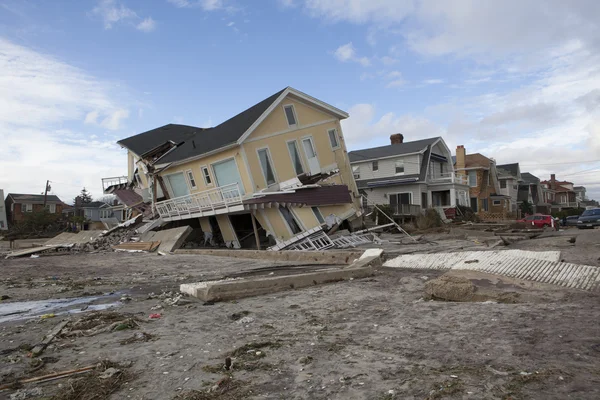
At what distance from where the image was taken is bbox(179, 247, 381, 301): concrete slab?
816 cm

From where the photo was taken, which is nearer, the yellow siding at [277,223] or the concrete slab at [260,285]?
the concrete slab at [260,285]

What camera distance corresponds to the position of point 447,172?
39219mm

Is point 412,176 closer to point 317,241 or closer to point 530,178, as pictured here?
point 317,241

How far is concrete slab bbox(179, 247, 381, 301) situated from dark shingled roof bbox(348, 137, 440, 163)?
2820cm

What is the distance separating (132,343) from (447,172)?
37.2m

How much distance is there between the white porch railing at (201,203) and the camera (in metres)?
21.6

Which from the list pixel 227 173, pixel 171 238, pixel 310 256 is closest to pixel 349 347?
pixel 310 256

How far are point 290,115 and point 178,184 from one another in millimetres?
8104

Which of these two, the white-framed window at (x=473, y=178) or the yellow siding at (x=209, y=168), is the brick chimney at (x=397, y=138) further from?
the yellow siding at (x=209, y=168)

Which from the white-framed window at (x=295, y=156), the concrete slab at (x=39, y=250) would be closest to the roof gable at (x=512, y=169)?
the white-framed window at (x=295, y=156)

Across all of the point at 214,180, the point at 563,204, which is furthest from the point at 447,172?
the point at 563,204

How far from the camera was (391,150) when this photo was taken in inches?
1549

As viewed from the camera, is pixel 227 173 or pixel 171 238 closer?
pixel 171 238

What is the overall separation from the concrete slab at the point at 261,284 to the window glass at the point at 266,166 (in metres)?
12.3
